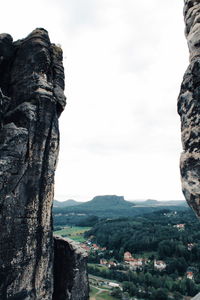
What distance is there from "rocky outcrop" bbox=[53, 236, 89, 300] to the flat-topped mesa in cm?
187

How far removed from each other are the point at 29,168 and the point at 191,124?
11632 millimetres

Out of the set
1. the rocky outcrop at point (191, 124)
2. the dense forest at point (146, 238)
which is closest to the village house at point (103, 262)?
the dense forest at point (146, 238)

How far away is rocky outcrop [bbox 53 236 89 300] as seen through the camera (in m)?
17.4

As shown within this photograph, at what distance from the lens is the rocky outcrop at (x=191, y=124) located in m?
5.30

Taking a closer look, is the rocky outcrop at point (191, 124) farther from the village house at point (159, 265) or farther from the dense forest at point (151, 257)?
the village house at point (159, 265)

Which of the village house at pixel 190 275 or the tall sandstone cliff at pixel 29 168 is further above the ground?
the tall sandstone cliff at pixel 29 168

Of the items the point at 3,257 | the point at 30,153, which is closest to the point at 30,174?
the point at 30,153

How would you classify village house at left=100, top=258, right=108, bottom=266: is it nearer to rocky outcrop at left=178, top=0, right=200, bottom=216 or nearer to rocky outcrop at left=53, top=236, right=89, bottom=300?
rocky outcrop at left=53, top=236, right=89, bottom=300

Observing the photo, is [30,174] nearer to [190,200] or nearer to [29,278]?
[29,278]

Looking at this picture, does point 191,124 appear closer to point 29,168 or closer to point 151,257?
point 29,168

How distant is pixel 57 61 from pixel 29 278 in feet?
47.0

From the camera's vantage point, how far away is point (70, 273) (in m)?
17.7

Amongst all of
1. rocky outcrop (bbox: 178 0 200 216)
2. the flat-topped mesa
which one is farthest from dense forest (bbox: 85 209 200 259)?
rocky outcrop (bbox: 178 0 200 216)

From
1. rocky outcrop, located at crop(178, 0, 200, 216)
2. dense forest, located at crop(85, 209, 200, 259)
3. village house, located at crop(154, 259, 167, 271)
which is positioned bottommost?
village house, located at crop(154, 259, 167, 271)
